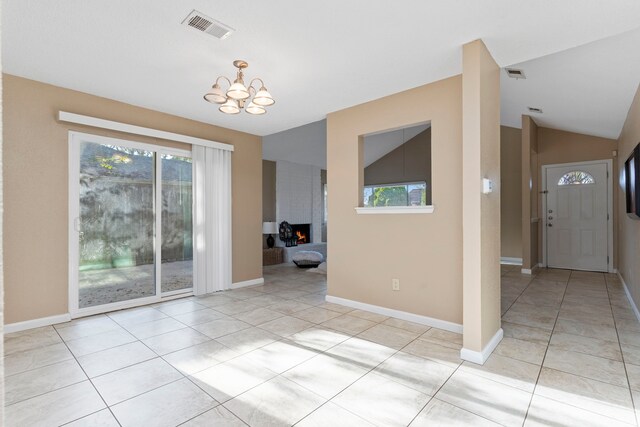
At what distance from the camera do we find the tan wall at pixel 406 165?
29.2 feet

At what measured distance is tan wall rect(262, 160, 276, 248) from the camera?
8.03 metres

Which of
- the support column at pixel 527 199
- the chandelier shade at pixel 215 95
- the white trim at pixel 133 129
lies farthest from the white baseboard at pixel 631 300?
the white trim at pixel 133 129

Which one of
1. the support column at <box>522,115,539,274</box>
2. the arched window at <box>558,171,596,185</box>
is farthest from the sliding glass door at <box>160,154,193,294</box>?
the arched window at <box>558,171,596,185</box>

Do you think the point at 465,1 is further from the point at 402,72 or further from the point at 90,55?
the point at 90,55

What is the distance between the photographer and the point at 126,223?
13.6 feet

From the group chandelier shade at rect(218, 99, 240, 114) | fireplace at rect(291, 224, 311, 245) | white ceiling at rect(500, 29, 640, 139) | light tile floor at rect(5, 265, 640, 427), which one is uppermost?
white ceiling at rect(500, 29, 640, 139)

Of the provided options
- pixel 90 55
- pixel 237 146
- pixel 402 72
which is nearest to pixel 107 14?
pixel 90 55

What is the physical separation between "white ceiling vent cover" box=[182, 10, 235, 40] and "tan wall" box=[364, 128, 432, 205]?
276 inches

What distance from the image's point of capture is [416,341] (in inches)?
119

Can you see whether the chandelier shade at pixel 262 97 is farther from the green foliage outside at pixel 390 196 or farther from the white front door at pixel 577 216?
the green foliage outside at pixel 390 196

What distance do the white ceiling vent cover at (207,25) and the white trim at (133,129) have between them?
1.95 metres

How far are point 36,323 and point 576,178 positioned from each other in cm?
846

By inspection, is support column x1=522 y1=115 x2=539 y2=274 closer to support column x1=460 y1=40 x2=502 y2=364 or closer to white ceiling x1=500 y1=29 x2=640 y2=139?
white ceiling x1=500 y1=29 x2=640 y2=139

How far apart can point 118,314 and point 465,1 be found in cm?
448
